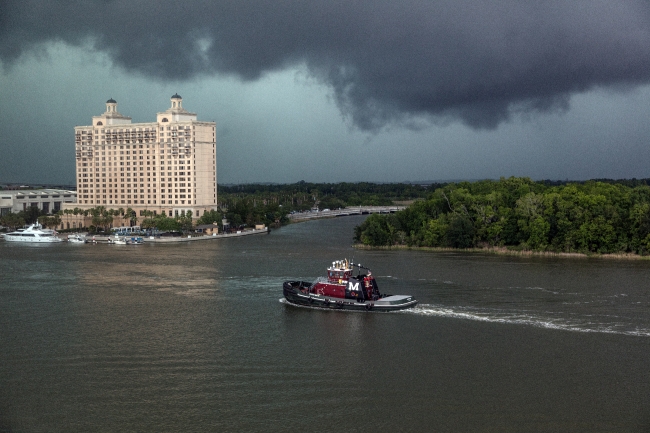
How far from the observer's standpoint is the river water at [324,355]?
479 inches

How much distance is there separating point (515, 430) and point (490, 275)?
13.5 m

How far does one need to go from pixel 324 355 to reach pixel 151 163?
3763 centimetres

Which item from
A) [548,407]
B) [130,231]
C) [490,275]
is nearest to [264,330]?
[548,407]

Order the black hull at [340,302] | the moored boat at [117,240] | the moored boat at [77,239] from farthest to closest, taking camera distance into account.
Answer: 1. the moored boat at [77,239]
2. the moored boat at [117,240]
3. the black hull at [340,302]

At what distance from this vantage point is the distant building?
56213 millimetres

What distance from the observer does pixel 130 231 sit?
4478cm

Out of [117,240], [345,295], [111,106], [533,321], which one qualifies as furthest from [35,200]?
[533,321]

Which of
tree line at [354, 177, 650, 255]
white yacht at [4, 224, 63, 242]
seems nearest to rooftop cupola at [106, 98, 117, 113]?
white yacht at [4, 224, 63, 242]

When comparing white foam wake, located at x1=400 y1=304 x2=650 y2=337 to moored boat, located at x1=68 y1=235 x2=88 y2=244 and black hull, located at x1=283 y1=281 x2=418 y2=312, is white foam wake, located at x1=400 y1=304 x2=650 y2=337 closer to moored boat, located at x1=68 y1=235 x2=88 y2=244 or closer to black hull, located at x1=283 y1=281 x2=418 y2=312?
black hull, located at x1=283 y1=281 x2=418 y2=312

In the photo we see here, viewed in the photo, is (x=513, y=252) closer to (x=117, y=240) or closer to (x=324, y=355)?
(x=324, y=355)

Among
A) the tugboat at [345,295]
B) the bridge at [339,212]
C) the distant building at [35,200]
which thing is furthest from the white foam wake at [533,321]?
the bridge at [339,212]

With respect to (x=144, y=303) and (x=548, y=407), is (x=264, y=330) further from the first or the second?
(x=548, y=407)

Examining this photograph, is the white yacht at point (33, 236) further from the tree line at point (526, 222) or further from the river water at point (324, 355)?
the tree line at point (526, 222)

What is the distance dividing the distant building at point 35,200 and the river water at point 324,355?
32926mm
